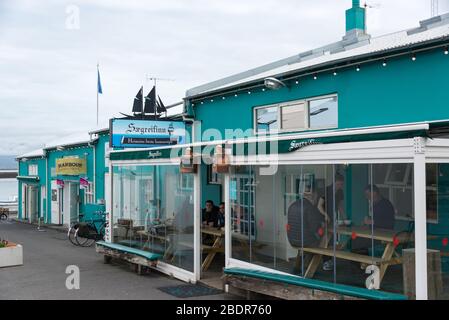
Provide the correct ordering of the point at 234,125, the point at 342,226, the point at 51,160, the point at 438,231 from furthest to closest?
the point at 51,160
the point at 234,125
the point at 342,226
the point at 438,231

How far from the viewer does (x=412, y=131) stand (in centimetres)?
651

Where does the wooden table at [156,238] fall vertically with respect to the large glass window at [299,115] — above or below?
below

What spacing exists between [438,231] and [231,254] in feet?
12.8

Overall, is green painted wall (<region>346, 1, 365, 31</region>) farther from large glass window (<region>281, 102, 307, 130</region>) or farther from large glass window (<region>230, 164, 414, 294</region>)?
large glass window (<region>230, 164, 414, 294</region>)

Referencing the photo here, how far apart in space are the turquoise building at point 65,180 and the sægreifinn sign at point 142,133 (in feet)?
24.5

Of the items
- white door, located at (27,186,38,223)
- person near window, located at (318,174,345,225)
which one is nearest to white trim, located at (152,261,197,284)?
person near window, located at (318,174,345,225)

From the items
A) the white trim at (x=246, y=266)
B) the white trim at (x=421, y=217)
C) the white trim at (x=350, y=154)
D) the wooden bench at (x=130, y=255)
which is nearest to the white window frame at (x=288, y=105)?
the white trim at (x=350, y=154)

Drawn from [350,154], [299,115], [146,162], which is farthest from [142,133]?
[350,154]

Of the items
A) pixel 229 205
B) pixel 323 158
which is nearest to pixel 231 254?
pixel 229 205

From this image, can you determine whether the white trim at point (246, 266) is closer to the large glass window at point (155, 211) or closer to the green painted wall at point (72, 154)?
the large glass window at point (155, 211)

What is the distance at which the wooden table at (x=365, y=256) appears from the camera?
22.9 ft

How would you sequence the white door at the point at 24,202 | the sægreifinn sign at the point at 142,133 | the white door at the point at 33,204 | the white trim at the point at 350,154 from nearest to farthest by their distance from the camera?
the white trim at the point at 350,154, the sægreifinn sign at the point at 142,133, the white door at the point at 33,204, the white door at the point at 24,202

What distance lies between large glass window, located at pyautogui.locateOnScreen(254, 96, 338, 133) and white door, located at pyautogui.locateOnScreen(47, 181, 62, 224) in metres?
17.8

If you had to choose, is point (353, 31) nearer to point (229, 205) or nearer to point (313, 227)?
point (229, 205)
